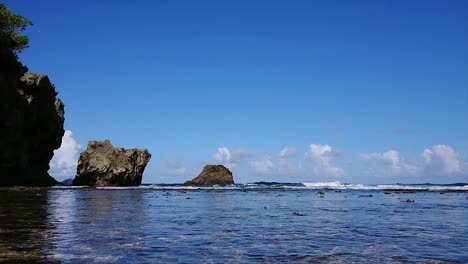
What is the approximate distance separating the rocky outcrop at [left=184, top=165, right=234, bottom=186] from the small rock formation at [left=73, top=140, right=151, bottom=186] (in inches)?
1232

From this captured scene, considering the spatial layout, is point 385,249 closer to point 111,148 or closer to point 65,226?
point 65,226

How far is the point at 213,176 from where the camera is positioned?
13412cm

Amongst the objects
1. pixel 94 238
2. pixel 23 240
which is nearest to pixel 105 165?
pixel 94 238

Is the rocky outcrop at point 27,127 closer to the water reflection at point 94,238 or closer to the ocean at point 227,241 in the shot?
the ocean at point 227,241

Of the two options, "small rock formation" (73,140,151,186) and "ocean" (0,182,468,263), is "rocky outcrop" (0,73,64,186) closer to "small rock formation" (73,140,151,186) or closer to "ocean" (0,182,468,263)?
"small rock formation" (73,140,151,186)

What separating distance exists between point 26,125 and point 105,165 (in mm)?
22443

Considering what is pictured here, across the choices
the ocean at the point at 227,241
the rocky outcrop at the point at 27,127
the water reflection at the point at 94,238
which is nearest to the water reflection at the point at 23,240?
the ocean at the point at 227,241

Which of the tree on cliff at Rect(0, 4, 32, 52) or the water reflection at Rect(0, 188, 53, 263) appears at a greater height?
the tree on cliff at Rect(0, 4, 32, 52)

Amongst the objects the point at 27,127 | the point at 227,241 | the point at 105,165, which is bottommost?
the point at 227,241

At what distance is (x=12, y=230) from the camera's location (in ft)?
60.5

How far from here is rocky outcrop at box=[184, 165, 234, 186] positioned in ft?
439

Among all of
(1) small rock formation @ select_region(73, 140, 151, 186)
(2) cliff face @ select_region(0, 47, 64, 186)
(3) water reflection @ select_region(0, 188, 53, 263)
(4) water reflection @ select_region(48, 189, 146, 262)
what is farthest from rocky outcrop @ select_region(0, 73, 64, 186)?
(4) water reflection @ select_region(48, 189, 146, 262)

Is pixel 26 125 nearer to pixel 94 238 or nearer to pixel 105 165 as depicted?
pixel 105 165

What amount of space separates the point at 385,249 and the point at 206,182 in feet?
392
